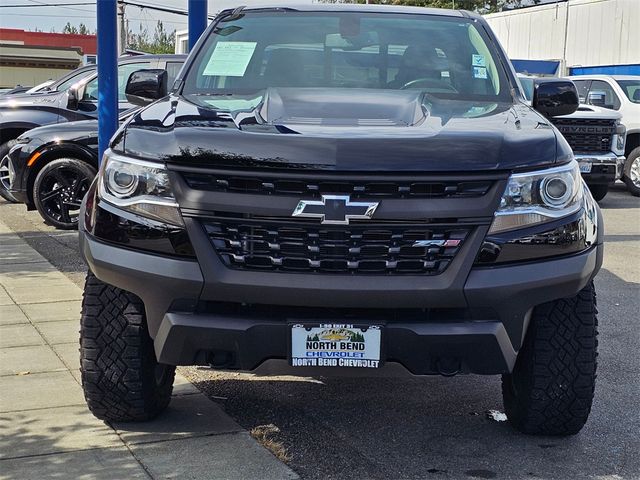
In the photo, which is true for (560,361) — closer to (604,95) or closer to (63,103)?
(63,103)

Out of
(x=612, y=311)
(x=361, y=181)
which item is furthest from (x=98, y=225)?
(x=612, y=311)

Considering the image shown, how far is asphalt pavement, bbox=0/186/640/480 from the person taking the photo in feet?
12.7

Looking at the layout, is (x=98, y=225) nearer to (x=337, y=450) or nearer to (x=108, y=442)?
(x=108, y=442)

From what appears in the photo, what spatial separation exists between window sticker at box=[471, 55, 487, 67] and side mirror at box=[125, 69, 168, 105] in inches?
64.2

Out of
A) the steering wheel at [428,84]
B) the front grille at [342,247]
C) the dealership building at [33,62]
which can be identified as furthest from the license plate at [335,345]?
the dealership building at [33,62]

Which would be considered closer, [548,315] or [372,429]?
[548,315]

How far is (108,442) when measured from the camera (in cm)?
401

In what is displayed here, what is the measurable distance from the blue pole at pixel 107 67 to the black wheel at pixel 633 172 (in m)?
9.93

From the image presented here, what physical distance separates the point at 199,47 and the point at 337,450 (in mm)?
2263

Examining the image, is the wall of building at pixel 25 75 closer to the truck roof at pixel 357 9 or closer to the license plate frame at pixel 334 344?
the truck roof at pixel 357 9

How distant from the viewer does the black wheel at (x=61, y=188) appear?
10.3m

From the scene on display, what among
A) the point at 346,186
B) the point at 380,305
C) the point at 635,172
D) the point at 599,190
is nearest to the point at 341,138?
the point at 346,186

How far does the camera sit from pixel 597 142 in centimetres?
1366

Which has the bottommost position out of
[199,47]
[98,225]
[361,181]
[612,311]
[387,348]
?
[612,311]
